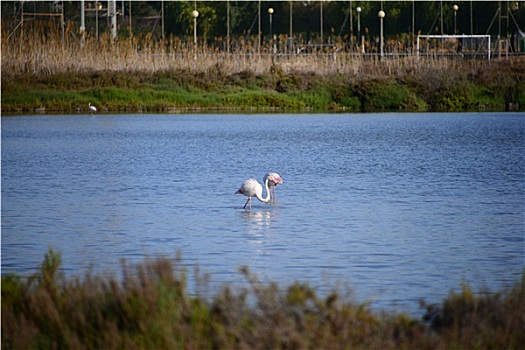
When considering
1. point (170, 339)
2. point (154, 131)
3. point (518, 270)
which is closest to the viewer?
point (170, 339)

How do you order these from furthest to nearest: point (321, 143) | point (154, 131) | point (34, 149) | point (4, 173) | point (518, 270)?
1. point (154, 131)
2. point (321, 143)
3. point (34, 149)
4. point (4, 173)
5. point (518, 270)

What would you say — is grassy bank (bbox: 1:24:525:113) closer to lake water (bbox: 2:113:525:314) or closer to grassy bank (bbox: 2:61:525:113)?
grassy bank (bbox: 2:61:525:113)

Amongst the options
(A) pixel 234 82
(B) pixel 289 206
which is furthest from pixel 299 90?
(B) pixel 289 206

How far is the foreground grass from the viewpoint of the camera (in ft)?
19.5

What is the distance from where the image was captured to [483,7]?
76.6 meters

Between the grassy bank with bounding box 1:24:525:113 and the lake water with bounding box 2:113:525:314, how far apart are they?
11.0m

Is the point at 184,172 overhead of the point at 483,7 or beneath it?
beneath

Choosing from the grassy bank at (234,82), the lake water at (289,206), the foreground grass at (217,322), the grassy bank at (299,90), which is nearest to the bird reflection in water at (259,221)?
the lake water at (289,206)

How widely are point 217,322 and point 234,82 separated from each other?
1441 inches

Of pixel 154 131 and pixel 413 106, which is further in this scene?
pixel 413 106

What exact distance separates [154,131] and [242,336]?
25.2m

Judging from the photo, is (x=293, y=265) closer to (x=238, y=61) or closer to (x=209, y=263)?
(x=209, y=263)

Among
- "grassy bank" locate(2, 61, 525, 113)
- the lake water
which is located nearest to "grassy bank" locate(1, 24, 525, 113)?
"grassy bank" locate(2, 61, 525, 113)

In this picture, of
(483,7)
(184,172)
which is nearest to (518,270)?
(184,172)
